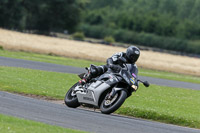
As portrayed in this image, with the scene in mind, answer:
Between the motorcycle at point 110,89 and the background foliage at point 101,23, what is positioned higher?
the motorcycle at point 110,89

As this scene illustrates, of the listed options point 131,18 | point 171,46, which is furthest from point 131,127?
point 131,18

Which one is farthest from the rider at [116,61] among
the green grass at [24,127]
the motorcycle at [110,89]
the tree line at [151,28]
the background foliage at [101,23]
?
the tree line at [151,28]

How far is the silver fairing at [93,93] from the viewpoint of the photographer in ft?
39.5

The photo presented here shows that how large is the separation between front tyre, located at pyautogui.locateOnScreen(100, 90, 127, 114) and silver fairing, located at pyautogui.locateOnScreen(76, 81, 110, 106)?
238 mm

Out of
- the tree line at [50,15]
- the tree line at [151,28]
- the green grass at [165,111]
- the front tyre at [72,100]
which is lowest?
the tree line at [151,28]

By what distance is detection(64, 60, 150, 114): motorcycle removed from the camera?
11.8 m

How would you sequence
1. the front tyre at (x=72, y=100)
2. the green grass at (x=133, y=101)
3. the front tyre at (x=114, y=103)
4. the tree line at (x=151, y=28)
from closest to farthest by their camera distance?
1. the front tyre at (x=114, y=103)
2. the front tyre at (x=72, y=100)
3. the green grass at (x=133, y=101)
4. the tree line at (x=151, y=28)

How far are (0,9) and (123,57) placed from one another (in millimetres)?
58843

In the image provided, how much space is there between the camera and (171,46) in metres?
79.3

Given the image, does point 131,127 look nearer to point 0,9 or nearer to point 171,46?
point 0,9

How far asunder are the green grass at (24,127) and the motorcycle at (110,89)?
9.17ft

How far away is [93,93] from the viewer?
12195mm

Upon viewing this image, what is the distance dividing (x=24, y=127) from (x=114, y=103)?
3467 mm

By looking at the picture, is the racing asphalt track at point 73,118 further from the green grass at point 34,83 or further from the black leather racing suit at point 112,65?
the green grass at point 34,83
